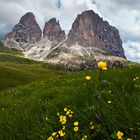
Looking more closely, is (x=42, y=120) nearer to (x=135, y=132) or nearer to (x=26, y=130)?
(x=26, y=130)

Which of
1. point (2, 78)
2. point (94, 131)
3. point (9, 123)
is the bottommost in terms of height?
point (2, 78)

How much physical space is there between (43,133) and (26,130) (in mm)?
541

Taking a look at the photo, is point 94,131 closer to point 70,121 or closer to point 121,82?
point 70,121

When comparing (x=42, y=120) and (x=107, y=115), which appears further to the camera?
(x=42, y=120)

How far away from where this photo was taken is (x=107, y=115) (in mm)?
4418

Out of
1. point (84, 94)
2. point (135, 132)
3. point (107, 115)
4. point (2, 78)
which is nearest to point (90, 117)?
point (107, 115)

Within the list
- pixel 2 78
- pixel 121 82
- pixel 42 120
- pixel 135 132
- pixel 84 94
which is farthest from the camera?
pixel 2 78

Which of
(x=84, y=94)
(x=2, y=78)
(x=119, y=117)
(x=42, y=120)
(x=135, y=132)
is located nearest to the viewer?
(x=135, y=132)

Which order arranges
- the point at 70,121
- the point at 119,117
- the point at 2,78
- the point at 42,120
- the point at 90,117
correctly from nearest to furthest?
the point at 119,117, the point at 90,117, the point at 70,121, the point at 42,120, the point at 2,78

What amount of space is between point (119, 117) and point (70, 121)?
1.13m

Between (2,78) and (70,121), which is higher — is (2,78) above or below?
below

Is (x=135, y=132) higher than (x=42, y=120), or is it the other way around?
(x=135, y=132)

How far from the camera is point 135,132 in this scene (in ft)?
12.3

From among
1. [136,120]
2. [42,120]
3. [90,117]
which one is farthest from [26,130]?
[136,120]
